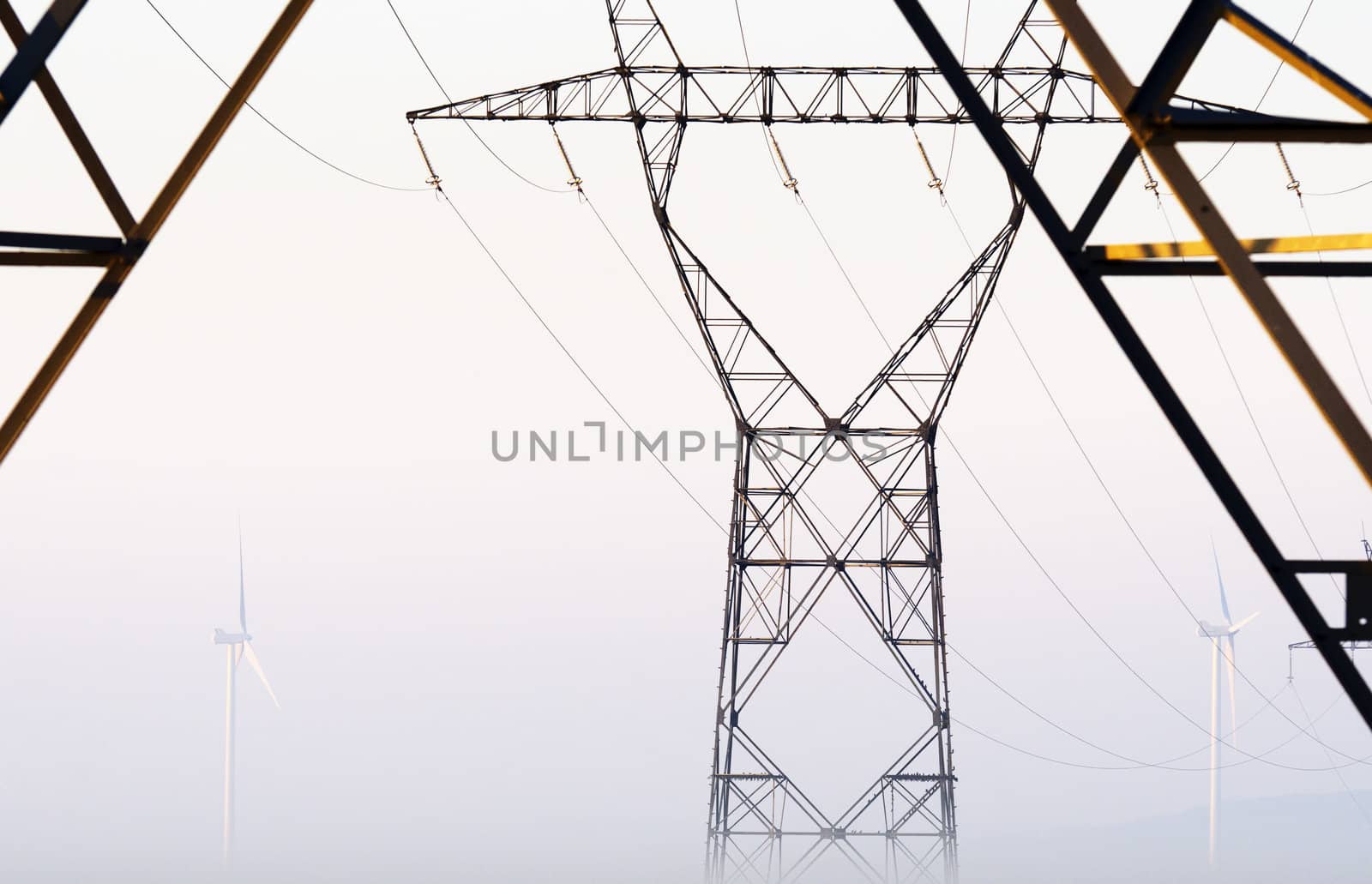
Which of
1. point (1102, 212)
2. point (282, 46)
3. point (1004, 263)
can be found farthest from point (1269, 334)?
point (1004, 263)

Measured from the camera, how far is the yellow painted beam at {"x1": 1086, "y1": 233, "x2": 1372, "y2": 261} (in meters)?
12.5

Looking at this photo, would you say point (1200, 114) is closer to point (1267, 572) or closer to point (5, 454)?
point (1267, 572)

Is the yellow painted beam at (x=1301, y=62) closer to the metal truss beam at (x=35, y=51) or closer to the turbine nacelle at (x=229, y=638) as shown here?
the metal truss beam at (x=35, y=51)

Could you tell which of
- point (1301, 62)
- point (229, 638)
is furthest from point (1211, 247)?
point (229, 638)

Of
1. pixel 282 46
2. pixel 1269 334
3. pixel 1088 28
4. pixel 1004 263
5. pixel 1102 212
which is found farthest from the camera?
pixel 1004 263

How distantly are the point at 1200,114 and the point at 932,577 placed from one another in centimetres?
2334

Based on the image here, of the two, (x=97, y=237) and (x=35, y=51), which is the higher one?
(x=35, y=51)

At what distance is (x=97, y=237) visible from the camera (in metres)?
13.0

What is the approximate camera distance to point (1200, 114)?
37.8 feet

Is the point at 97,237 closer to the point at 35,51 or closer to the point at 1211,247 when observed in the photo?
the point at 35,51

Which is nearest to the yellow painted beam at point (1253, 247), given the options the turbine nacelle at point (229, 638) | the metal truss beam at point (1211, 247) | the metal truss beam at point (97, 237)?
the metal truss beam at point (1211, 247)

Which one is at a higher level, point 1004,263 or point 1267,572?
point 1004,263

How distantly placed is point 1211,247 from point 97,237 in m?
7.50

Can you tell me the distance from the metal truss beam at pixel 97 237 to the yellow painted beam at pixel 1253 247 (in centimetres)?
621
